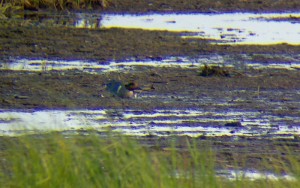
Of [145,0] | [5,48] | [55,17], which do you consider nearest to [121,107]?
[5,48]

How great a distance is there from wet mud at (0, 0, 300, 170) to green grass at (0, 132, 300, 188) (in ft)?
4.61

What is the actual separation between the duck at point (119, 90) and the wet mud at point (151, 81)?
2.9 inches

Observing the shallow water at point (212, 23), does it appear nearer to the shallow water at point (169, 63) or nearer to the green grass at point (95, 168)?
the shallow water at point (169, 63)

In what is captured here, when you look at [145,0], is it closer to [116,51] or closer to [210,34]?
[210,34]

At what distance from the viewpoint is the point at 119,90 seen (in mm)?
11773

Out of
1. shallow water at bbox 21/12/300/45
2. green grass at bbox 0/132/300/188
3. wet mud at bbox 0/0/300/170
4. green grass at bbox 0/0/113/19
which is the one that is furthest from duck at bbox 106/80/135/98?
green grass at bbox 0/0/113/19

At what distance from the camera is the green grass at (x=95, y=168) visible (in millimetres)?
6508

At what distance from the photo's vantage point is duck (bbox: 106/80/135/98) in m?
11.7

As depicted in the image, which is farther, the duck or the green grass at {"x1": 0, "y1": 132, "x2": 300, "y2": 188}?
the duck

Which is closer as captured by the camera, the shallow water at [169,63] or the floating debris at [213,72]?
the floating debris at [213,72]

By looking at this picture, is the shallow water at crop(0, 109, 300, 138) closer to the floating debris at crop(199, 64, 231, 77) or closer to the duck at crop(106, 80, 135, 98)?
the duck at crop(106, 80, 135, 98)

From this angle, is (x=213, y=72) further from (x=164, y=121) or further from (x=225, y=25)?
(x=225, y=25)

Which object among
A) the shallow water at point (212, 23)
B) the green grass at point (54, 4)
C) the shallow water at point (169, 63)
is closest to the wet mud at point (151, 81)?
the shallow water at point (169, 63)

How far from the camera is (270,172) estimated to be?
8.21 metres
